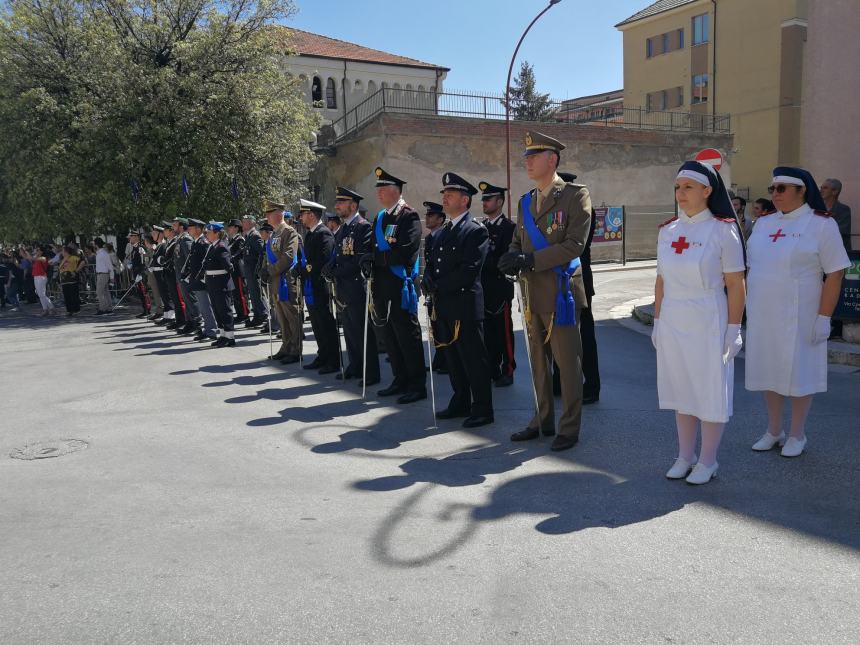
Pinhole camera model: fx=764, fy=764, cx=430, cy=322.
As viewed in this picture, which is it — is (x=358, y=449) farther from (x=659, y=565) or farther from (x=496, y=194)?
(x=496, y=194)

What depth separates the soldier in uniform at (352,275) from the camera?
8625 millimetres

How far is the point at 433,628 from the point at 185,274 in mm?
10947

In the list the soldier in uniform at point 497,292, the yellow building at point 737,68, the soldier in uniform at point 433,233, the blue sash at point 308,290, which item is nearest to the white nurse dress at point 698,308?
the soldier in uniform at point 433,233

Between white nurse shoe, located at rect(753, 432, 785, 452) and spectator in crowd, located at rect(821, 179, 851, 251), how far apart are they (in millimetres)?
4523

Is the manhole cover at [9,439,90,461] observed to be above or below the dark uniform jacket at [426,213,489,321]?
below

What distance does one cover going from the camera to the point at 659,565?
12.5ft

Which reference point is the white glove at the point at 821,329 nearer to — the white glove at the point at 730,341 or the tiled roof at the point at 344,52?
Result: the white glove at the point at 730,341

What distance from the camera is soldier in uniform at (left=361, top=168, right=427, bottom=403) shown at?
25.6ft

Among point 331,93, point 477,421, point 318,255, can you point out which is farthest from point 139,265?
point 331,93

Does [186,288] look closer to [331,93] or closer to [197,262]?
[197,262]

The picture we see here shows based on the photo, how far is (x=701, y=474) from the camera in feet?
16.2

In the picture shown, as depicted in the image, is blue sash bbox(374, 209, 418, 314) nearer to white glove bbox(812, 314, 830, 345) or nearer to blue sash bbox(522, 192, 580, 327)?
blue sash bbox(522, 192, 580, 327)

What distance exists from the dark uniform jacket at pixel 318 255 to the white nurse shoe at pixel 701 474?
5632mm

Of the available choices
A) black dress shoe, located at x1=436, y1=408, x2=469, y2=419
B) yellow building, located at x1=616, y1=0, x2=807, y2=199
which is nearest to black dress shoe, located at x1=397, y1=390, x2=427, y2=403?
black dress shoe, located at x1=436, y1=408, x2=469, y2=419
